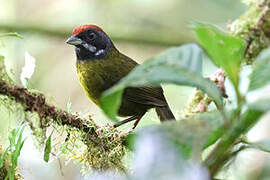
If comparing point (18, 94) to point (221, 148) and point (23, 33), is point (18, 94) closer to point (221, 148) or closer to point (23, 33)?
point (221, 148)

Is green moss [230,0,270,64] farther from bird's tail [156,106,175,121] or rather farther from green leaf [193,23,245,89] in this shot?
green leaf [193,23,245,89]

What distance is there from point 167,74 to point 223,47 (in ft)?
0.61

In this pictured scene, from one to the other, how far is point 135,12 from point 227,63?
17.0 ft

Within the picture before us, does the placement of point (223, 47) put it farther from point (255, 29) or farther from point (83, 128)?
point (255, 29)

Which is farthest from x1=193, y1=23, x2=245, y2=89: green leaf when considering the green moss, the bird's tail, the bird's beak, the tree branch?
the tree branch

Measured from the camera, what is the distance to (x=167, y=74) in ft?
3.47

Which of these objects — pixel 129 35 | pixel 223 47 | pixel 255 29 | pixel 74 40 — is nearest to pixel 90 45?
pixel 74 40

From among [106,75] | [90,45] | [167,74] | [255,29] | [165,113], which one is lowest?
[165,113]

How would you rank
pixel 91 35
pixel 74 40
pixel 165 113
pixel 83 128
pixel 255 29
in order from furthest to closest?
pixel 91 35, pixel 74 40, pixel 165 113, pixel 255 29, pixel 83 128

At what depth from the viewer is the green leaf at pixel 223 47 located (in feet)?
3.68

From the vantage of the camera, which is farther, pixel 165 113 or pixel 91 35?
pixel 91 35

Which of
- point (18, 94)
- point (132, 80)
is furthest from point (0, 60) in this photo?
point (132, 80)

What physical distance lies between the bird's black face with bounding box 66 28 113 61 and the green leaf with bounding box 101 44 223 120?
2588mm

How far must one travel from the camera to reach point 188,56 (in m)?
1.11
